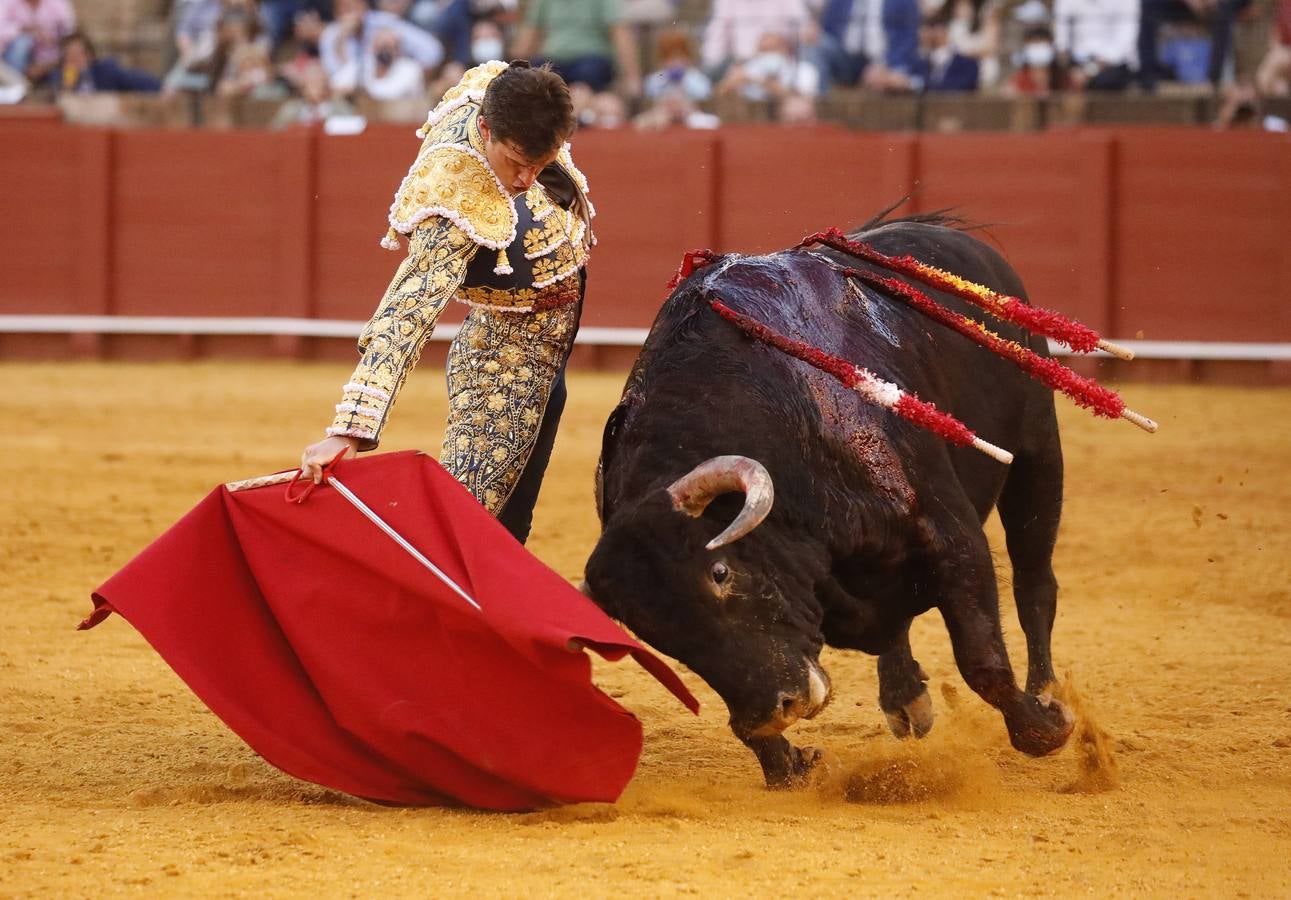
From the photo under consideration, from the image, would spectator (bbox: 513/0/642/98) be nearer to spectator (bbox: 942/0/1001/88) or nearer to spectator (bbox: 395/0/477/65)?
spectator (bbox: 395/0/477/65)

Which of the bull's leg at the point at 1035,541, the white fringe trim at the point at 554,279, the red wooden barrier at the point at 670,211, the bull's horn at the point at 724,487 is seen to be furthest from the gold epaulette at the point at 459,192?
the red wooden barrier at the point at 670,211

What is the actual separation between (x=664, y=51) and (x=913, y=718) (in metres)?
7.03

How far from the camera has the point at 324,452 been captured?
2.83 metres

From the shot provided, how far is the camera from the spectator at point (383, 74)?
10266 millimetres

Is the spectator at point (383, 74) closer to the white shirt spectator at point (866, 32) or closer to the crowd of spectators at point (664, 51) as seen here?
the crowd of spectators at point (664, 51)

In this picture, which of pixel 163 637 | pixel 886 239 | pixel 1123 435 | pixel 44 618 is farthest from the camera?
pixel 1123 435

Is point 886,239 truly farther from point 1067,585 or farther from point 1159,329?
point 1159,329

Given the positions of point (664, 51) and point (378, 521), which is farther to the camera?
point (664, 51)

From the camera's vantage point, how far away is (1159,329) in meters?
9.05

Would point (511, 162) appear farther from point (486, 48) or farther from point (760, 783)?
point (486, 48)

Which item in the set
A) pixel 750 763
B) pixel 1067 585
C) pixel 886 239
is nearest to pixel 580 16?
pixel 1067 585

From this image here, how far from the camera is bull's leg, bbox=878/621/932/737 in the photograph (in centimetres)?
344

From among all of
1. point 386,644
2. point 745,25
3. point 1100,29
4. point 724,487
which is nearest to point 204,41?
point 745,25

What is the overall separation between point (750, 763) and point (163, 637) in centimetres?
108
